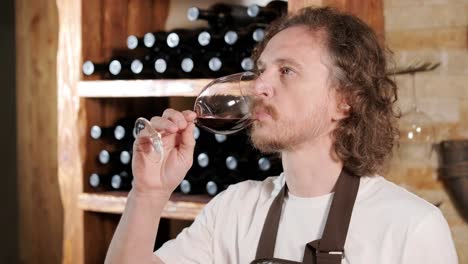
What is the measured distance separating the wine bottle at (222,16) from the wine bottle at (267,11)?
0.04 meters

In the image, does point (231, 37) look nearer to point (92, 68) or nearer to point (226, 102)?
point (92, 68)

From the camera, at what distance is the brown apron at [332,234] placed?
1.55m

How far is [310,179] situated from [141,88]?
3.54 ft

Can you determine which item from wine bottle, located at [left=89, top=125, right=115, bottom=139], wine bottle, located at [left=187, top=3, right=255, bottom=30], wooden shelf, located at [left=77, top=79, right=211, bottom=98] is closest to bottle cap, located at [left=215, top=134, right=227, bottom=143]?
wooden shelf, located at [left=77, top=79, right=211, bottom=98]

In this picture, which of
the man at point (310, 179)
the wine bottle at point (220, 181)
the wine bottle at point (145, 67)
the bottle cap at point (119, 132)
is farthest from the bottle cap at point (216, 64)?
the man at point (310, 179)

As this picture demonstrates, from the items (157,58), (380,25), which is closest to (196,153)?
(157,58)

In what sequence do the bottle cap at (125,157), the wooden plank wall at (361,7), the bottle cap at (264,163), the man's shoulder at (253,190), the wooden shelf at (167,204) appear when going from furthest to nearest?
1. the bottle cap at (125,157)
2. the wooden shelf at (167,204)
3. the bottle cap at (264,163)
4. the wooden plank wall at (361,7)
5. the man's shoulder at (253,190)

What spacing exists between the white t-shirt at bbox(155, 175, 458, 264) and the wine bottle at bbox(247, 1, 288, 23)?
2.53ft

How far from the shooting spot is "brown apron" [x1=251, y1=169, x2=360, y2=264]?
5.09ft

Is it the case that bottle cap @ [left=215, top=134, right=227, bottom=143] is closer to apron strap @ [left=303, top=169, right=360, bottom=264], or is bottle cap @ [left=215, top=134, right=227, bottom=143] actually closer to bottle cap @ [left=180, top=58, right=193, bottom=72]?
bottle cap @ [left=180, top=58, right=193, bottom=72]

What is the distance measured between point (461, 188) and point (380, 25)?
678 millimetres

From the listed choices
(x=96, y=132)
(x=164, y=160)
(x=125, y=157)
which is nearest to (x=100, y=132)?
(x=96, y=132)

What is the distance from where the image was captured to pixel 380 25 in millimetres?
2525

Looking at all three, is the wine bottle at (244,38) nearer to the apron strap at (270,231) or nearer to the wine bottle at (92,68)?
the wine bottle at (92,68)
